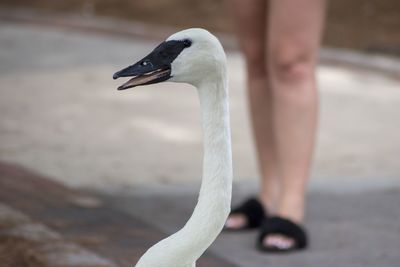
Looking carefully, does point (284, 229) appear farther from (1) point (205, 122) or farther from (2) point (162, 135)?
(2) point (162, 135)

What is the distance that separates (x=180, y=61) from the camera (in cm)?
263

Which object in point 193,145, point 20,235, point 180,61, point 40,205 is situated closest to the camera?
point 180,61

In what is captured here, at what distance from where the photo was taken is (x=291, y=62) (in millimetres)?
→ 4426

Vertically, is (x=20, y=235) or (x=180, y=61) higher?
(x=180, y=61)

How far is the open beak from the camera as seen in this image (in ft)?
8.66

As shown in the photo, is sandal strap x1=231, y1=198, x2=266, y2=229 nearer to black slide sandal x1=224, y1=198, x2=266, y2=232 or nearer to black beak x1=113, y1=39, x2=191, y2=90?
black slide sandal x1=224, y1=198, x2=266, y2=232

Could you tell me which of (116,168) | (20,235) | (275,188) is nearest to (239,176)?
(116,168)

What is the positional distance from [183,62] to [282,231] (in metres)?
2.03

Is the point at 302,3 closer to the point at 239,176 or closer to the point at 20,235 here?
the point at 20,235

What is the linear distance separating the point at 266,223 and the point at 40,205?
109 centimetres

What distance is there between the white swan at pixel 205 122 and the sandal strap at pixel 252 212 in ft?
7.27

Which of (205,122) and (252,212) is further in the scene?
(252,212)

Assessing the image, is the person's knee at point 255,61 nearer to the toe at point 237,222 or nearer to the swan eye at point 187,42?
the toe at point 237,222

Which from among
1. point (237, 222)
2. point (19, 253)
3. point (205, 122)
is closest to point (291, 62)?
point (237, 222)
